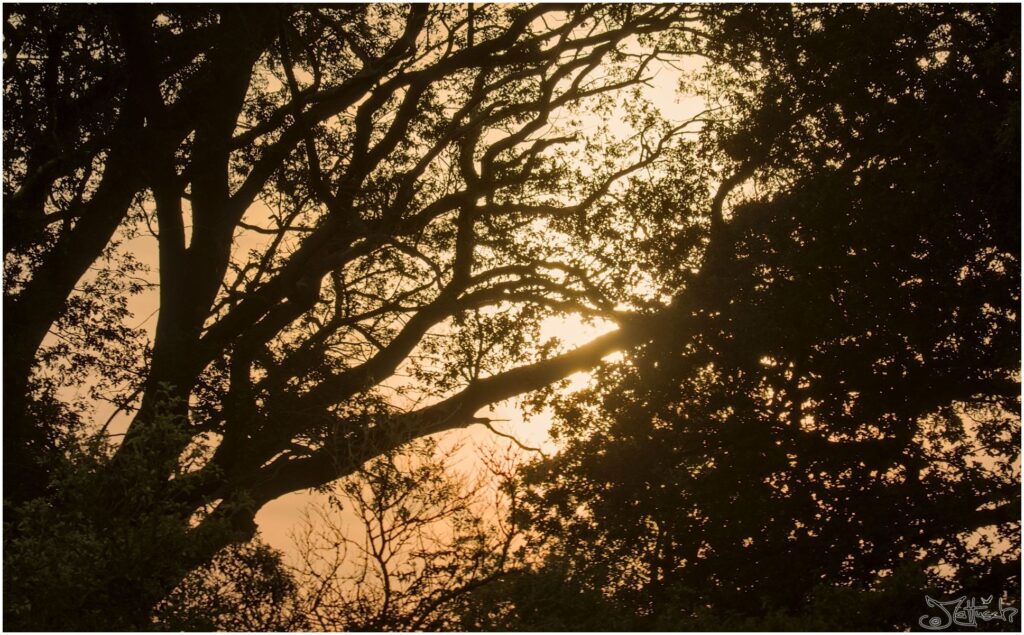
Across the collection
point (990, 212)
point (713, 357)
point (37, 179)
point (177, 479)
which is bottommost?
point (177, 479)

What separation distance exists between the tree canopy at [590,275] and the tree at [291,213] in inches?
2.2

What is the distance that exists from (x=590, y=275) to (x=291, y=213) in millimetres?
5322

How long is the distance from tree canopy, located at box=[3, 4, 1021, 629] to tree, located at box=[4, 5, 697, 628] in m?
0.06

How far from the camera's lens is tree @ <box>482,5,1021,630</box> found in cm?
1284

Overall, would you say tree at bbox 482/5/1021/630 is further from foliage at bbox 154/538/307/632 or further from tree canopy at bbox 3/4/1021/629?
foliage at bbox 154/538/307/632

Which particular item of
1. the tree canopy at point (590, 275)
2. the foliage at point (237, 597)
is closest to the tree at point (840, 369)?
the tree canopy at point (590, 275)

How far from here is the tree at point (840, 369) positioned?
12.8 m

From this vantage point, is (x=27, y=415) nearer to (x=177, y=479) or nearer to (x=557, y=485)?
(x=177, y=479)

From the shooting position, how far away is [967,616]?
34.4ft

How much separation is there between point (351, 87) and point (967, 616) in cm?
1070

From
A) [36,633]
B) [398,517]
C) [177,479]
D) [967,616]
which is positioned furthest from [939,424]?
[36,633]

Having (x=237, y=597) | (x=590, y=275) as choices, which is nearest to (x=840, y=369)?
(x=590, y=275)

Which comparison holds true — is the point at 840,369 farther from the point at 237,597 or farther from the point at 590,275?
the point at 237,597

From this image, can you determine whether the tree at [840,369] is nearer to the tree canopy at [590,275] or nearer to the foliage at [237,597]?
the tree canopy at [590,275]
